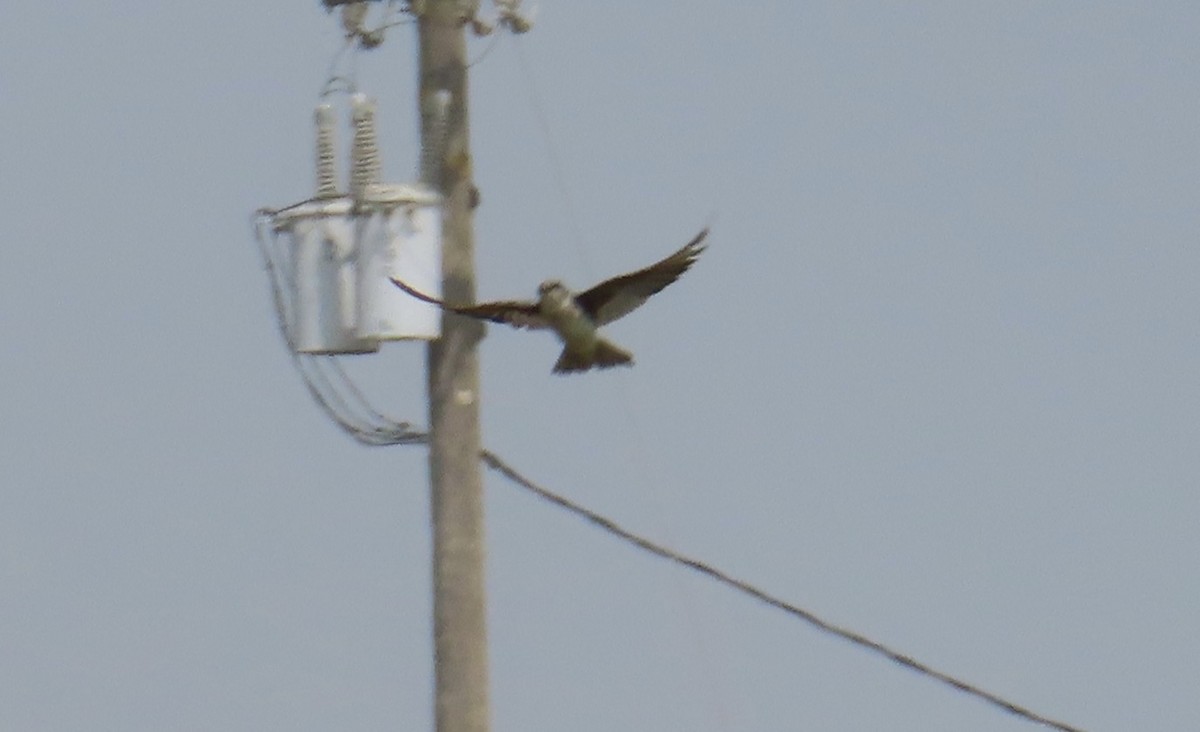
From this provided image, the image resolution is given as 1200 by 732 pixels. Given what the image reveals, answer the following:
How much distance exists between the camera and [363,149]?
11859 millimetres

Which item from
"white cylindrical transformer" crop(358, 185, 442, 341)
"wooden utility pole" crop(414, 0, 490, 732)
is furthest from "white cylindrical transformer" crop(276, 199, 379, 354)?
"wooden utility pole" crop(414, 0, 490, 732)

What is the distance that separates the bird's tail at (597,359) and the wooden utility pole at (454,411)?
0.38 meters

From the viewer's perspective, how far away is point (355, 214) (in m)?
11.7

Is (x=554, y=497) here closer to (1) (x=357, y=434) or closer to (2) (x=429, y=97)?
(1) (x=357, y=434)

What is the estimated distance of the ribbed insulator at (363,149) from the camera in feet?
38.6

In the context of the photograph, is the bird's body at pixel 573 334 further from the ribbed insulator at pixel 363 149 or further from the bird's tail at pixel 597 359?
the ribbed insulator at pixel 363 149

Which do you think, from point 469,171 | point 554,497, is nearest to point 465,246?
A: point 469,171

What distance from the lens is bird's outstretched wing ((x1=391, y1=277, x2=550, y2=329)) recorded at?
11.4 m

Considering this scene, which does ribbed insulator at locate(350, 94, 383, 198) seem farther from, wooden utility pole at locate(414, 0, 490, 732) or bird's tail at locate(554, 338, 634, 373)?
bird's tail at locate(554, 338, 634, 373)

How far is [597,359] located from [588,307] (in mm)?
226

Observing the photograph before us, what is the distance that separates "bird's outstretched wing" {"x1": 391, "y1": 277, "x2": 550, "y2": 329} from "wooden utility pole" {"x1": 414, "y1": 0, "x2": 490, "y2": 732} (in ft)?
0.34

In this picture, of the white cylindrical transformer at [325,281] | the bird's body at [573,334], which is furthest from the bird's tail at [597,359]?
the white cylindrical transformer at [325,281]

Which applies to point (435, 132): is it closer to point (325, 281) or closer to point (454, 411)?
point (325, 281)

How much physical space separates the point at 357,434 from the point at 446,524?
86 centimetres
